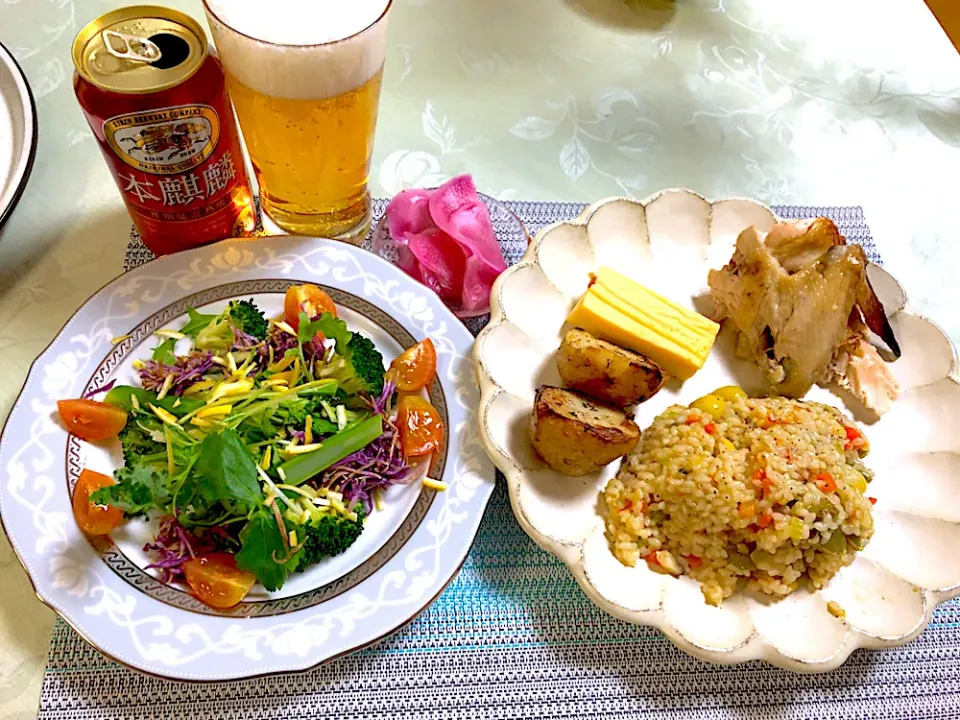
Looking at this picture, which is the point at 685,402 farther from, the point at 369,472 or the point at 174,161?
the point at 174,161

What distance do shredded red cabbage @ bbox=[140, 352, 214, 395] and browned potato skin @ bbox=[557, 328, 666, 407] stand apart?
75cm

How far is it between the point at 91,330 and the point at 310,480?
57 centimetres

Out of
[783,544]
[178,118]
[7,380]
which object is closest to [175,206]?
[178,118]

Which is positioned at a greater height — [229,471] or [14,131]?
[14,131]

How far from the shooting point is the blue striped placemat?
1.34 meters

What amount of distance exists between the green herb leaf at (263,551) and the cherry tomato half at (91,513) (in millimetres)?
239

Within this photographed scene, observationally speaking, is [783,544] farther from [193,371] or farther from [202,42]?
[202,42]

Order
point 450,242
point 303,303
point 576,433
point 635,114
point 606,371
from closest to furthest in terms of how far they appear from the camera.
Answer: point 576,433 < point 606,371 < point 303,303 < point 450,242 < point 635,114

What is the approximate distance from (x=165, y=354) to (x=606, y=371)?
2.98 ft

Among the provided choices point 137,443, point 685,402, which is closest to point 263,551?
point 137,443

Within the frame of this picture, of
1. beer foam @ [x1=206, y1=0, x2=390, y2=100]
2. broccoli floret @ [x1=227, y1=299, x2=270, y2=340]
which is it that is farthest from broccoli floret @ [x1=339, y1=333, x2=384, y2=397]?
beer foam @ [x1=206, y1=0, x2=390, y2=100]

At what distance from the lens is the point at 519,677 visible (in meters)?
1.42

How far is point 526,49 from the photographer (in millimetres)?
2438

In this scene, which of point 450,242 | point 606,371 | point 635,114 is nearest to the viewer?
point 606,371
